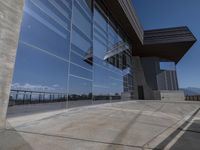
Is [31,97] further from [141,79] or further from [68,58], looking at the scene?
[141,79]

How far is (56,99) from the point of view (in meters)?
13.9

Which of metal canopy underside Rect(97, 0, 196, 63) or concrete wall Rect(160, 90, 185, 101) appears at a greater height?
metal canopy underside Rect(97, 0, 196, 63)

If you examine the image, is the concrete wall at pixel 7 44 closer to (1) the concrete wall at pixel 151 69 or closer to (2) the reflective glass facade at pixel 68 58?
(2) the reflective glass facade at pixel 68 58

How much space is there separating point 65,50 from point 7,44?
6.26 m

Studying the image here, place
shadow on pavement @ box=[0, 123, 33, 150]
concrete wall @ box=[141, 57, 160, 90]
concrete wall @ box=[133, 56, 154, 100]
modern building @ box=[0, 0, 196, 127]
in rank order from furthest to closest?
concrete wall @ box=[133, 56, 154, 100], concrete wall @ box=[141, 57, 160, 90], modern building @ box=[0, 0, 196, 127], shadow on pavement @ box=[0, 123, 33, 150]

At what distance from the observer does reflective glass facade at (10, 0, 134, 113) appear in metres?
9.30

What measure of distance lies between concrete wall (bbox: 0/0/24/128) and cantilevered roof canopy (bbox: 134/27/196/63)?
21.1m

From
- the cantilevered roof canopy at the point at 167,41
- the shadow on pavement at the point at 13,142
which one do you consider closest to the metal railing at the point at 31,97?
the shadow on pavement at the point at 13,142

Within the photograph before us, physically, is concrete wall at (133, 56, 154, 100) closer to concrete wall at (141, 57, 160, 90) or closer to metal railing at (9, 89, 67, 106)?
concrete wall at (141, 57, 160, 90)

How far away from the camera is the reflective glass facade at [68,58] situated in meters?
9.30

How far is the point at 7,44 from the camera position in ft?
13.3

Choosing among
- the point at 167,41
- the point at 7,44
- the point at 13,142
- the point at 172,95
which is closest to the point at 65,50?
the point at 7,44

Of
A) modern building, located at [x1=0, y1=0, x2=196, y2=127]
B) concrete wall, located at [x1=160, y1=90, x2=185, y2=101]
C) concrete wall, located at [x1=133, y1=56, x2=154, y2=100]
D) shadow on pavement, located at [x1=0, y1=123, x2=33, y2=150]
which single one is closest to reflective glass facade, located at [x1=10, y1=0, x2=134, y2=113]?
modern building, located at [x1=0, y1=0, x2=196, y2=127]

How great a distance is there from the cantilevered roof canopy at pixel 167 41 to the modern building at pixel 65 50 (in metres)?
0.35
